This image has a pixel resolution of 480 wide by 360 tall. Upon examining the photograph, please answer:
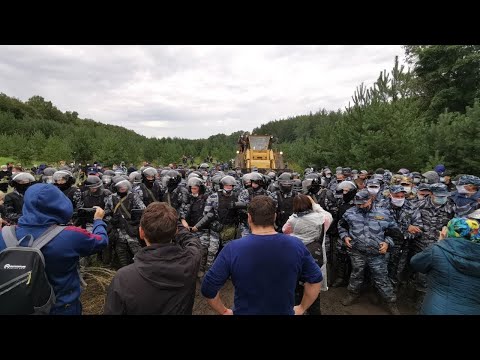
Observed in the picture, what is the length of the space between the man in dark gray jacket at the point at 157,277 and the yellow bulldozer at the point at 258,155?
47.9 ft

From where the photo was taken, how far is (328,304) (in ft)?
16.8

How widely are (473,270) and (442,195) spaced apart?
11.7ft

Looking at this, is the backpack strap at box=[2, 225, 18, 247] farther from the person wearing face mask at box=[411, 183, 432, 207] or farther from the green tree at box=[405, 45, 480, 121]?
the green tree at box=[405, 45, 480, 121]

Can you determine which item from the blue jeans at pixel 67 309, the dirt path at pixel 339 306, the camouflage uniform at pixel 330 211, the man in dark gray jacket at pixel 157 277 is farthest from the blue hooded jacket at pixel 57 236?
the camouflage uniform at pixel 330 211

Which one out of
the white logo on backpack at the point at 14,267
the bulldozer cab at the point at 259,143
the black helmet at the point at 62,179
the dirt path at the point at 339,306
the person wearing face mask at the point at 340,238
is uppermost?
the bulldozer cab at the point at 259,143

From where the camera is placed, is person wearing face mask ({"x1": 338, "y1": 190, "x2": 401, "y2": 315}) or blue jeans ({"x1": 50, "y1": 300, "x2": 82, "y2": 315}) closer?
blue jeans ({"x1": 50, "y1": 300, "x2": 82, "y2": 315})

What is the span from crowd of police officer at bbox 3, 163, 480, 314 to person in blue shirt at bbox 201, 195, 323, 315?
8.19 ft

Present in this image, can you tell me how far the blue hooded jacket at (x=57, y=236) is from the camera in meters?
2.20

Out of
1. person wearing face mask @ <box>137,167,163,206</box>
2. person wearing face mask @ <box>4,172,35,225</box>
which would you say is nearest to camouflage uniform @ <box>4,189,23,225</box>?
person wearing face mask @ <box>4,172,35,225</box>

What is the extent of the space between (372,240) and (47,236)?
14.4ft

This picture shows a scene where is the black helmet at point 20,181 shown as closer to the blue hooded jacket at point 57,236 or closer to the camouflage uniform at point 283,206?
the blue hooded jacket at point 57,236

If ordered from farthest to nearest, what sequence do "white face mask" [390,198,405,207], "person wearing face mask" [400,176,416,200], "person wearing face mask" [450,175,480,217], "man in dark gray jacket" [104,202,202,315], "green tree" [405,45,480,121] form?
1. "green tree" [405,45,480,121]
2. "person wearing face mask" [400,176,416,200]
3. "white face mask" [390,198,405,207]
4. "person wearing face mask" [450,175,480,217]
5. "man in dark gray jacket" [104,202,202,315]

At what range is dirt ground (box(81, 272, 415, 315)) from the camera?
15.0 ft

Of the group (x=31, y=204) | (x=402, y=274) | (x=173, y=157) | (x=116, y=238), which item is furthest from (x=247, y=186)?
(x=173, y=157)
